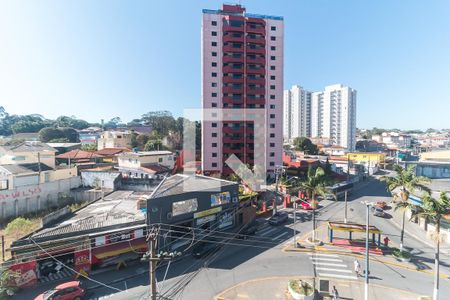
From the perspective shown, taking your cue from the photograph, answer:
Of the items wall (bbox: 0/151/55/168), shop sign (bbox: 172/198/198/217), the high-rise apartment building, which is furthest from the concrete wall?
the high-rise apartment building

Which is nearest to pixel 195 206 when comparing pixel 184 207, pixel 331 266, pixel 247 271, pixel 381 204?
pixel 184 207

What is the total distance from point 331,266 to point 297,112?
123 metres

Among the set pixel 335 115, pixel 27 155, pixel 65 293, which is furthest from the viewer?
pixel 335 115

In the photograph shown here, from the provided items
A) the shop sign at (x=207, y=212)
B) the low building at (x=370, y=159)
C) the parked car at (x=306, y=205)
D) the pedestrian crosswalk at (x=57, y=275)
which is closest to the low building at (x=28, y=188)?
the pedestrian crosswalk at (x=57, y=275)

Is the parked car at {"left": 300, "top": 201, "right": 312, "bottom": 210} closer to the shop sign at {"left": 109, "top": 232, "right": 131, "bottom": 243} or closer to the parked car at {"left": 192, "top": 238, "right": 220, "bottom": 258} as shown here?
the parked car at {"left": 192, "top": 238, "right": 220, "bottom": 258}

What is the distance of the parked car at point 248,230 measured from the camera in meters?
26.2

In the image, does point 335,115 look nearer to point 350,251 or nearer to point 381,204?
point 381,204

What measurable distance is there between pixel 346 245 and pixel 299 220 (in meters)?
7.65

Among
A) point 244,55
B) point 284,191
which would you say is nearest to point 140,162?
point 284,191

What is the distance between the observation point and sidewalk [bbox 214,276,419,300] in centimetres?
1603

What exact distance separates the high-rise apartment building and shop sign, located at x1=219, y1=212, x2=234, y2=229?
93.9 metres

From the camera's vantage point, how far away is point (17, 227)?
858 inches

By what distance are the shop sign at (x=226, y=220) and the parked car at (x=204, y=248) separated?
10.7ft

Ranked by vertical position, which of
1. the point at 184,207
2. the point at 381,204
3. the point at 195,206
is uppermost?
the point at 184,207
